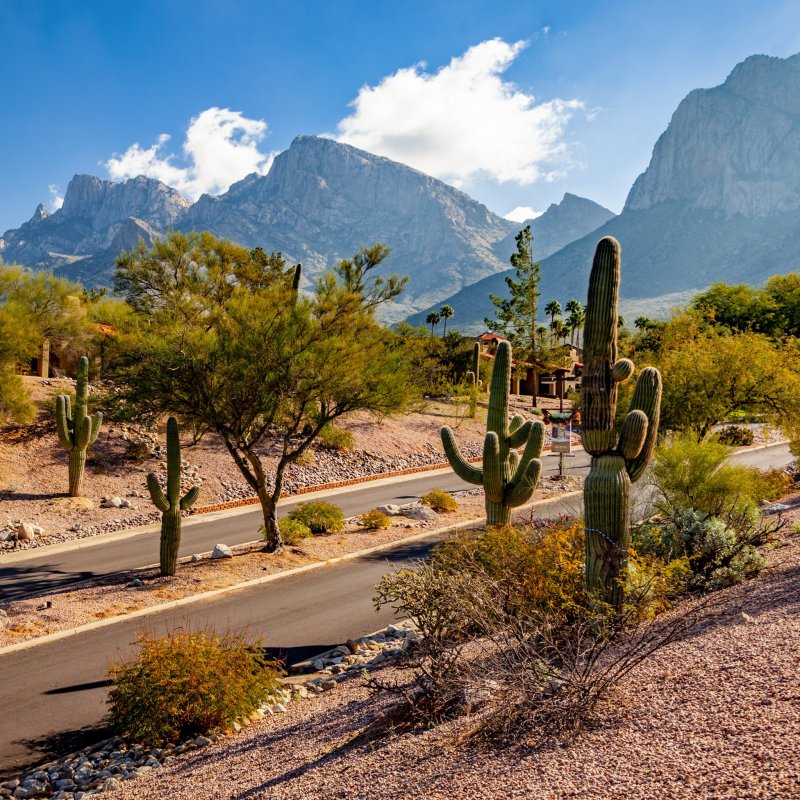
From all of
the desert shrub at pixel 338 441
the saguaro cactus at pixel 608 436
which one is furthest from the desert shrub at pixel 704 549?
the desert shrub at pixel 338 441

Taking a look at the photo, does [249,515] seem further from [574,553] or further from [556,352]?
[556,352]

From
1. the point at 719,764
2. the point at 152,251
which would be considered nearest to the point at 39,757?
the point at 719,764

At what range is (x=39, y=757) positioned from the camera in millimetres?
8109

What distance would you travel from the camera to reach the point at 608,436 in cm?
1036

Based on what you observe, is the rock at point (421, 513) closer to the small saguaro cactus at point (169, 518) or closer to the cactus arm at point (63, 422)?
the small saguaro cactus at point (169, 518)

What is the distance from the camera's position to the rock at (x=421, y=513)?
880 inches

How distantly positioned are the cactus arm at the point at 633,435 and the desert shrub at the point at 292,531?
1113 centimetres

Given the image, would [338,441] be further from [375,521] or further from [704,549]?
[704,549]

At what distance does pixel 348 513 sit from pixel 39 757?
16.3 metres

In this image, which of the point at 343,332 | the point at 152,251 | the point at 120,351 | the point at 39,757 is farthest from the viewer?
the point at 152,251

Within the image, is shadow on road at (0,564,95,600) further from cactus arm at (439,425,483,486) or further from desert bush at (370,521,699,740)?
desert bush at (370,521,699,740)

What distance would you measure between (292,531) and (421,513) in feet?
17.5

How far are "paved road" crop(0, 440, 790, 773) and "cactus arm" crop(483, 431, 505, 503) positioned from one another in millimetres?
3195

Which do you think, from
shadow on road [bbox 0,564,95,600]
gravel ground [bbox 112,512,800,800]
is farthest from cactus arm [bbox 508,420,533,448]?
shadow on road [bbox 0,564,95,600]
